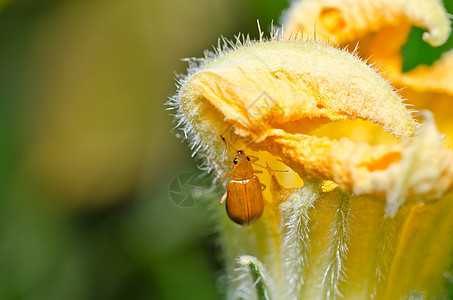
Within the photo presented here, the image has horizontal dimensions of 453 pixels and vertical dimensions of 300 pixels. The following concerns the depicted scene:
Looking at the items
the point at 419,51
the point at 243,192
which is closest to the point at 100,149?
the point at 419,51

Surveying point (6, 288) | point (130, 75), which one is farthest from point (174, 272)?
point (130, 75)

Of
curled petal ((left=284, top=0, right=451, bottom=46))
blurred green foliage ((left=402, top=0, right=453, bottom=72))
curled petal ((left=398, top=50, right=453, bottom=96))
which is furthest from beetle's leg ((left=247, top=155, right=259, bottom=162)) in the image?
blurred green foliage ((left=402, top=0, right=453, bottom=72))

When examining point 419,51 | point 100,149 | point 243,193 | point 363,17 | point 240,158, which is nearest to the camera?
point 243,193

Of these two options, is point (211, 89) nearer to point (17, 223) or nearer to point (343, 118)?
point (343, 118)

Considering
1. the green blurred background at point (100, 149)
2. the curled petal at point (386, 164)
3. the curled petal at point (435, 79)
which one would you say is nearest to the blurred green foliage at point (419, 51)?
the curled petal at point (435, 79)

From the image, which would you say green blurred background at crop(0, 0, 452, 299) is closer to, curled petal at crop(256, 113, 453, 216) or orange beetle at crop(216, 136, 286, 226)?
orange beetle at crop(216, 136, 286, 226)

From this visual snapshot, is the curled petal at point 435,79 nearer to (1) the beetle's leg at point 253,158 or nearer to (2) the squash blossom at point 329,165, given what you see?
(2) the squash blossom at point 329,165

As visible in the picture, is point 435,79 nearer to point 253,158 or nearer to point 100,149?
point 253,158
